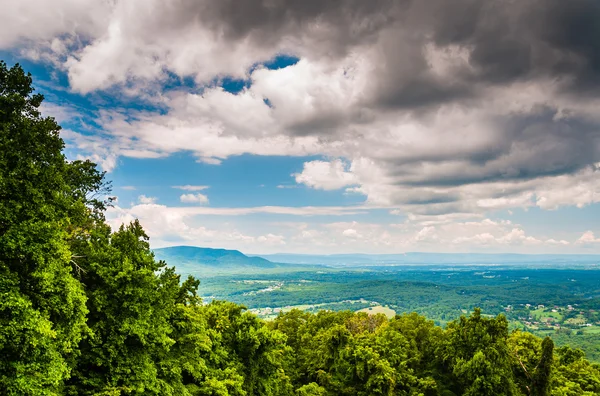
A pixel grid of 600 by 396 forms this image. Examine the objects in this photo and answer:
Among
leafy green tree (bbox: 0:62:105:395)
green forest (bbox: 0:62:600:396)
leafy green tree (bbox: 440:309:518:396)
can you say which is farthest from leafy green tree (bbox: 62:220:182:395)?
leafy green tree (bbox: 440:309:518:396)

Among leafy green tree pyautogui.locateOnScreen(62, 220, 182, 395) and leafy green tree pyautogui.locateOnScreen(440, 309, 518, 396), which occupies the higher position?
leafy green tree pyautogui.locateOnScreen(62, 220, 182, 395)

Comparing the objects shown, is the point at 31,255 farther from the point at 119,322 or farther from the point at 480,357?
the point at 480,357

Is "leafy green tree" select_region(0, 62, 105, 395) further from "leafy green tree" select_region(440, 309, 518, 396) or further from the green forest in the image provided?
"leafy green tree" select_region(440, 309, 518, 396)

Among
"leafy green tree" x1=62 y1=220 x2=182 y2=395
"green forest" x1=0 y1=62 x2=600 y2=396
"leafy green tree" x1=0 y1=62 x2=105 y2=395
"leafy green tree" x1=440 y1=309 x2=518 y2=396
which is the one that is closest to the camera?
"leafy green tree" x1=0 y1=62 x2=105 y2=395

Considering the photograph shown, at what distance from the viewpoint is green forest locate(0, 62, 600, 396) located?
15359 millimetres

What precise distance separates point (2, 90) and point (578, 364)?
5276cm

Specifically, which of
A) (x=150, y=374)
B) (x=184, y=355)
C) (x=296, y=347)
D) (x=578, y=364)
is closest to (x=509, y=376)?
(x=578, y=364)

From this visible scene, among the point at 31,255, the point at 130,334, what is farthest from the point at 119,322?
the point at 31,255

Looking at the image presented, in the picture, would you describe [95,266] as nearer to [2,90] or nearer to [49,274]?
[49,274]

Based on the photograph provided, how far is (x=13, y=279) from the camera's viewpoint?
48.8 ft

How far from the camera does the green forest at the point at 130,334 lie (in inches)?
605

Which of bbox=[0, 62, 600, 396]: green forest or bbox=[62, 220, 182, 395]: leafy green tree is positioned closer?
bbox=[0, 62, 600, 396]: green forest

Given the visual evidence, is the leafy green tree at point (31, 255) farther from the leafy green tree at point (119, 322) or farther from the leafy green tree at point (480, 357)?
the leafy green tree at point (480, 357)

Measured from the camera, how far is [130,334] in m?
20.3
